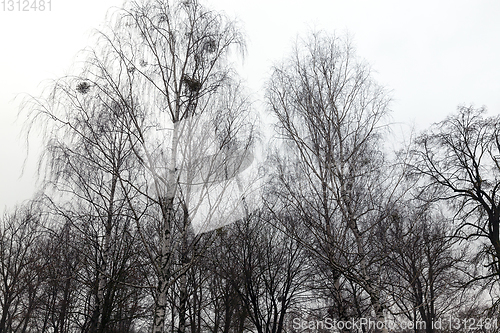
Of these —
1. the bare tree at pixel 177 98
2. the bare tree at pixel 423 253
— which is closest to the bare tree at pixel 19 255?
the bare tree at pixel 177 98

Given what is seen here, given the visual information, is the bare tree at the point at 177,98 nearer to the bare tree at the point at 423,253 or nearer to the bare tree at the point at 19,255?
the bare tree at the point at 423,253

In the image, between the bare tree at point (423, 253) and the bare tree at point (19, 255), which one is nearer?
the bare tree at point (423, 253)

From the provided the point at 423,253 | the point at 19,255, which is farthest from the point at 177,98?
the point at 19,255

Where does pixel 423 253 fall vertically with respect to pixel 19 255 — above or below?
below

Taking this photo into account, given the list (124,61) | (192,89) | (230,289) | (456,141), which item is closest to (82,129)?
(124,61)

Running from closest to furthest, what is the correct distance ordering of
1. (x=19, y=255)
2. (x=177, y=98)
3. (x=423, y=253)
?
(x=177, y=98) → (x=423, y=253) → (x=19, y=255)

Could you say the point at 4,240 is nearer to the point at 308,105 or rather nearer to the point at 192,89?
the point at 192,89

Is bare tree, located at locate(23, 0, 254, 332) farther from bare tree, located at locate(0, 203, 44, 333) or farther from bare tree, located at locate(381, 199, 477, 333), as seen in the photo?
bare tree, located at locate(0, 203, 44, 333)

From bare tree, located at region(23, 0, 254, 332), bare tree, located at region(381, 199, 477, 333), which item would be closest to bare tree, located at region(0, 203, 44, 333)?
bare tree, located at region(23, 0, 254, 332)

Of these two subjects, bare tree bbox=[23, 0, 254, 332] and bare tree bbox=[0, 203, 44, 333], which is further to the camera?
bare tree bbox=[0, 203, 44, 333]

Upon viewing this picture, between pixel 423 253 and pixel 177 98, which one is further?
pixel 423 253

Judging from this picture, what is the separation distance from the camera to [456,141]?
12219mm

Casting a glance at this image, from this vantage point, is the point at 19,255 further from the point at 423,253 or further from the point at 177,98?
the point at 423,253

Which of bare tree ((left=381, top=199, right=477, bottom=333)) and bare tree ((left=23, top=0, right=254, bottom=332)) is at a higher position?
bare tree ((left=23, top=0, right=254, bottom=332))
